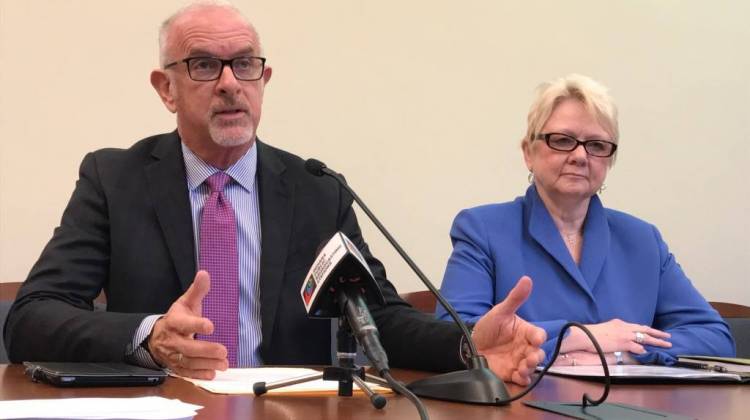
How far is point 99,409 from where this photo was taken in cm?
124

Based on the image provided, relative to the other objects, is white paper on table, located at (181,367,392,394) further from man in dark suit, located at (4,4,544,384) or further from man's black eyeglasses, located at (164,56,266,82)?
man's black eyeglasses, located at (164,56,266,82)

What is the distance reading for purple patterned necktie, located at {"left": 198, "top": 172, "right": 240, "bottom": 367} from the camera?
90.2 inches

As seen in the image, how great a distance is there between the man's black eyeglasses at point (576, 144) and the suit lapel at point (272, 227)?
88 cm

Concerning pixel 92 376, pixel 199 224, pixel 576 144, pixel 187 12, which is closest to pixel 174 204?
pixel 199 224

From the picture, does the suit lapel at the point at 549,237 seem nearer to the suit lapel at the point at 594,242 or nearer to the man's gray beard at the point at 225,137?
the suit lapel at the point at 594,242

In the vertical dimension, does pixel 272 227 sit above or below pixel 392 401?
above

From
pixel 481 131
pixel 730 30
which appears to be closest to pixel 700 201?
pixel 730 30

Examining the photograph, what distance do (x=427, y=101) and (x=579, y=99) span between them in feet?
3.09

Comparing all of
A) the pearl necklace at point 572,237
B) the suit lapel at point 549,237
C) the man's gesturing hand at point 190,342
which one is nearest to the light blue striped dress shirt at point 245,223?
the man's gesturing hand at point 190,342

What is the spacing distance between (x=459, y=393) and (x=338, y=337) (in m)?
0.20

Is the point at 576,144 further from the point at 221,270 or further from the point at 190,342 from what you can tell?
the point at 190,342

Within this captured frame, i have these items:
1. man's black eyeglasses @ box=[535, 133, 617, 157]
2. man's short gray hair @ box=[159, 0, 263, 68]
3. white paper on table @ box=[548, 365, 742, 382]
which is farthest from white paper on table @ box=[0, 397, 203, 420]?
man's black eyeglasses @ box=[535, 133, 617, 157]

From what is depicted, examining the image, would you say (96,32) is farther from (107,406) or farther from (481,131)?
(107,406)

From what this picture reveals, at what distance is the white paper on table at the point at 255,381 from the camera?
61.1 inches
